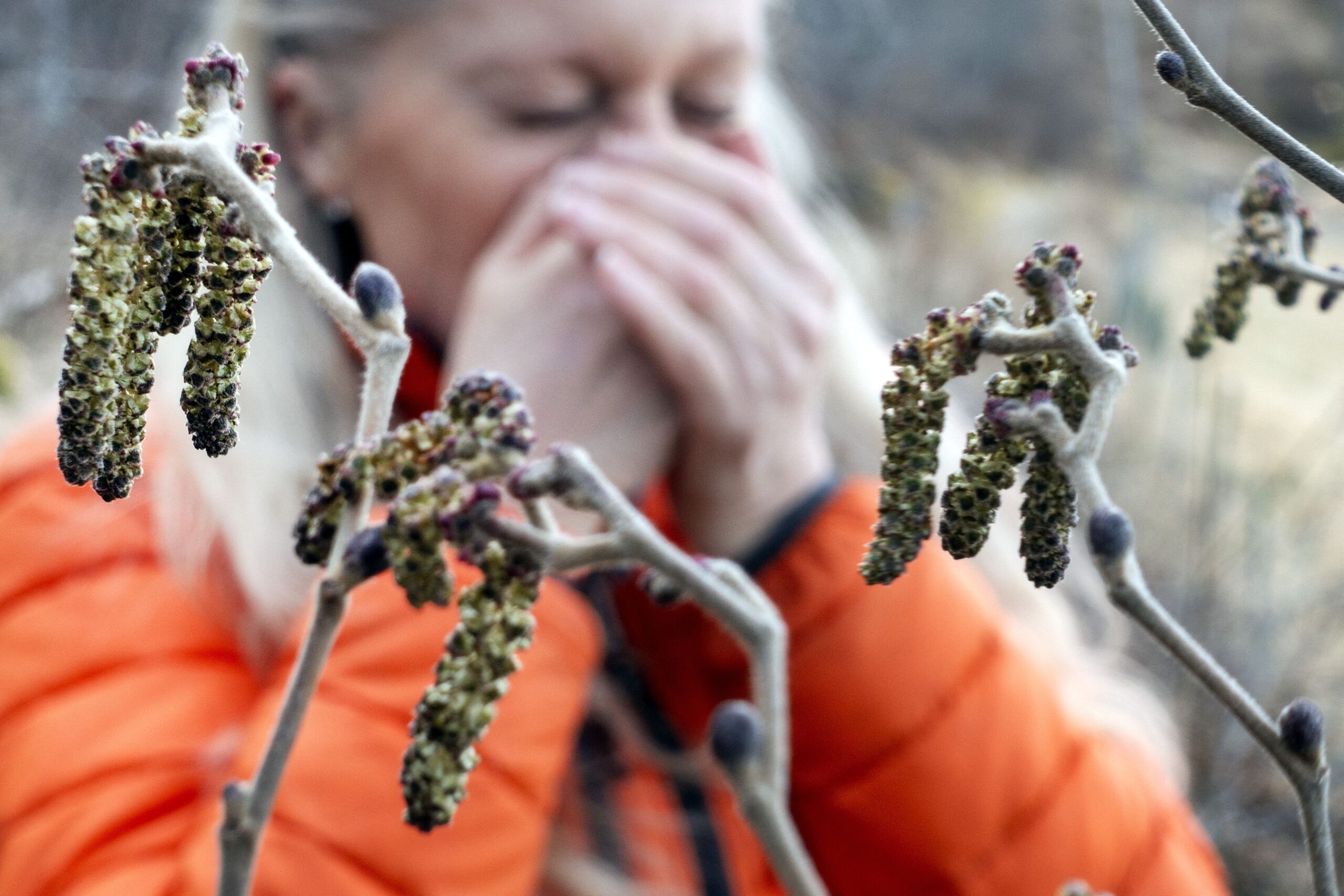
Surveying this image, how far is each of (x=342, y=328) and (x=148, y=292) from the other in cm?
4

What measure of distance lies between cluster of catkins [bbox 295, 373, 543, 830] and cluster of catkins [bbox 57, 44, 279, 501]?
0.05m

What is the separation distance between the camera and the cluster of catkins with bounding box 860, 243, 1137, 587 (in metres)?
0.23

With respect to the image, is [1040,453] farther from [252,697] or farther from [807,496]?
[252,697]

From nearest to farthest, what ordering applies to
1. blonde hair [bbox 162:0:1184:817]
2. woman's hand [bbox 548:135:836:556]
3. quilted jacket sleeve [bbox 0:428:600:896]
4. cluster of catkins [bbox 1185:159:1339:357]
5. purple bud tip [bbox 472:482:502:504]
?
purple bud tip [bbox 472:482:502:504], cluster of catkins [bbox 1185:159:1339:357], quilted jacket sleeve [bbox 0:428:600:896], woman's hand [bbox 548:135:836:556], blonde hair [bbox 162:0:1184:817]

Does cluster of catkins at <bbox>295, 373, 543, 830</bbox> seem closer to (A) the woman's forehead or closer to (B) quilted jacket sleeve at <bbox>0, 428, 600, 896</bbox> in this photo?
(B) quilted jacket sleeve at <bbox>0, 428, 600, 896</bbox>

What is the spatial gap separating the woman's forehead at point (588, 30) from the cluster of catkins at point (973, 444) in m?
0.86

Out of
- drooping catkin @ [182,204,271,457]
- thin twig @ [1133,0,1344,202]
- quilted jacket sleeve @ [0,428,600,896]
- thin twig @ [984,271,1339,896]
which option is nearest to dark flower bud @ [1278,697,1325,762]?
thin twig @ [984,271,1339,896]

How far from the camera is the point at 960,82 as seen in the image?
4.06m

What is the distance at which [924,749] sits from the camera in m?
1.17

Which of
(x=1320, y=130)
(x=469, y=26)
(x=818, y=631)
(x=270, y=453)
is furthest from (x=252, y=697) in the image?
(x=1320, y=130)

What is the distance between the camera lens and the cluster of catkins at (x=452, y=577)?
204mm

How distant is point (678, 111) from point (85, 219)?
0.98 meters

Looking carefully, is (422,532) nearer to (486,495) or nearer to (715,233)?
(486,495)

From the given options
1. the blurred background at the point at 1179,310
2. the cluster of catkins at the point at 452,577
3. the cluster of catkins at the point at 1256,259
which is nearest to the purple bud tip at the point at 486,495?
the cluster of catkins at the point at 452,577
